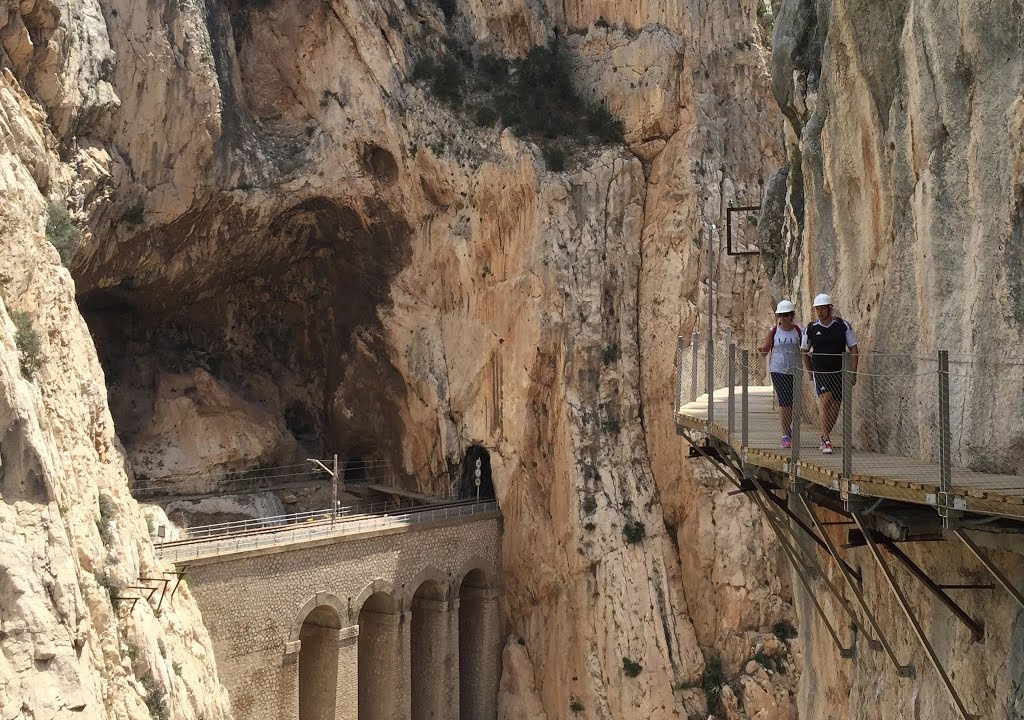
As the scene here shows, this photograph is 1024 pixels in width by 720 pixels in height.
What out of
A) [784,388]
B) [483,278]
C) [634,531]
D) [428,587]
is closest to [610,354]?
[483,278]

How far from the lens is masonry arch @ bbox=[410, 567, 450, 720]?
29.0 meters

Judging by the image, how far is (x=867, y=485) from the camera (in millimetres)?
6180

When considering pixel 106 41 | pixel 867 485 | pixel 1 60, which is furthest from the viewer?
pixel 106 41

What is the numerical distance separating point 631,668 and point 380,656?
754 cm

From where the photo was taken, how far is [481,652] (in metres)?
31.1

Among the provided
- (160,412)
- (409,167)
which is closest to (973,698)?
(409,167)

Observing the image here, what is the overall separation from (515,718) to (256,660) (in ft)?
34.6

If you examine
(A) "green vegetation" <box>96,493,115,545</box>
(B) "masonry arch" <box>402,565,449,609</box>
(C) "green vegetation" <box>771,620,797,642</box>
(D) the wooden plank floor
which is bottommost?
(C) "green vegetation" <box>771,620,797,642</box>

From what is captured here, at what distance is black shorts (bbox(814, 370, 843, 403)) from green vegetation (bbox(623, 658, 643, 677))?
895 inches

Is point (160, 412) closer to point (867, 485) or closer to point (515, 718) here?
point (515, 718)

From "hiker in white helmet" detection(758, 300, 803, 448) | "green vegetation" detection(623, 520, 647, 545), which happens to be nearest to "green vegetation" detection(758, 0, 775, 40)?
"green vegetation" detection(623, 520, 647, 545)

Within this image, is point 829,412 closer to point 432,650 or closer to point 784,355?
point 784,355

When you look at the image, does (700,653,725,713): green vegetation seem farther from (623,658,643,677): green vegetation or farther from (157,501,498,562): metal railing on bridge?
(157,501,498,562): metal railing on bridge

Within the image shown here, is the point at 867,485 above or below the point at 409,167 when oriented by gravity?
below
